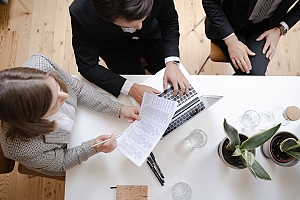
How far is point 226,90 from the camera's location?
1125 mm

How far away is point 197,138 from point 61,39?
1403 mm

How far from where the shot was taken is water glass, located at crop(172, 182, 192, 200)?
39.2 inches

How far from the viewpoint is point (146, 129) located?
1039mm

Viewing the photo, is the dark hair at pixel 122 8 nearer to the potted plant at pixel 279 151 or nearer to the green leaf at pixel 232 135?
the green leaf at pixel 232 135

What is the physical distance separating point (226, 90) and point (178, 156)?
33cm

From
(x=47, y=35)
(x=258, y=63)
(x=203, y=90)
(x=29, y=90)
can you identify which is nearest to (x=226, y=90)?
(x=203, y=90)

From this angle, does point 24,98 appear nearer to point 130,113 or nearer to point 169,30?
point 130,113

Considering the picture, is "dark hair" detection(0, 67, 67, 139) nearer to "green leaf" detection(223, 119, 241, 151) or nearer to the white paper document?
the white paper document

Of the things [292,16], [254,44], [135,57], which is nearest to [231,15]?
[254,44]

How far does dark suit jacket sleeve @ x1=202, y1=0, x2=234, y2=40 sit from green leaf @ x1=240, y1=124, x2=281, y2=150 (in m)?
0.68

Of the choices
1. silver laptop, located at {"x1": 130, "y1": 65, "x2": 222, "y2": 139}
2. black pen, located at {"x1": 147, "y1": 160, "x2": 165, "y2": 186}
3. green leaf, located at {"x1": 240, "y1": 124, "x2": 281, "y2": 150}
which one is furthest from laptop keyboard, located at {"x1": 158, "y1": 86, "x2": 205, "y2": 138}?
green leaf, located at {"x1": 240, "y1": 124, "x2": 281, "y2": 150}

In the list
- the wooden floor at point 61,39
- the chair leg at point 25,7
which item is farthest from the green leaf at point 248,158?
the chair leg at point 25,7

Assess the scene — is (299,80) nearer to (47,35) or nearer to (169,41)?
(169,41)

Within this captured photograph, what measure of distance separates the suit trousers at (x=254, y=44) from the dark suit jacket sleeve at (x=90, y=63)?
2.20 feet
